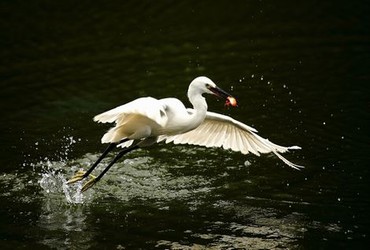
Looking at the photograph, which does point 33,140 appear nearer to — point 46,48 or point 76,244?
point 76,244

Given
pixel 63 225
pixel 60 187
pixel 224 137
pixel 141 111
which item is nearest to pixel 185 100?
pixel 224 137

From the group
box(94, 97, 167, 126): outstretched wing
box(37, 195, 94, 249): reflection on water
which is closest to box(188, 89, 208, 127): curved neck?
box(94, 97, 167, 126): outstretched wing

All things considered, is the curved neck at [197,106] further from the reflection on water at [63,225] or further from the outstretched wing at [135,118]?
the reflection on water at [63,225]

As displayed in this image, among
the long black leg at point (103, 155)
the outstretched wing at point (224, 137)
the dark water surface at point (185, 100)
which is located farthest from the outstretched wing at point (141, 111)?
the outstretched wing at point (224, 137)

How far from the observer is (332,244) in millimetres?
8477

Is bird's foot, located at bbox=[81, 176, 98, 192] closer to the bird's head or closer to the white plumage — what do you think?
the white plumage

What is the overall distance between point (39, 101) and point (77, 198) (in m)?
4.06

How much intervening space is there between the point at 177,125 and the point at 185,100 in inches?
174

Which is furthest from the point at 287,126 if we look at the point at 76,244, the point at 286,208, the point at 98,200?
the point at 76,244

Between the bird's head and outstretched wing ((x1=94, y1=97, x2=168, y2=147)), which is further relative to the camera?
the bird's head

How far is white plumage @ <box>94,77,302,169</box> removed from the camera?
324 inches

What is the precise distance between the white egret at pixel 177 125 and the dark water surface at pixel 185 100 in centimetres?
57

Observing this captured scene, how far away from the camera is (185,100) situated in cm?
1334

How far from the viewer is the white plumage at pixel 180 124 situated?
8.23m
